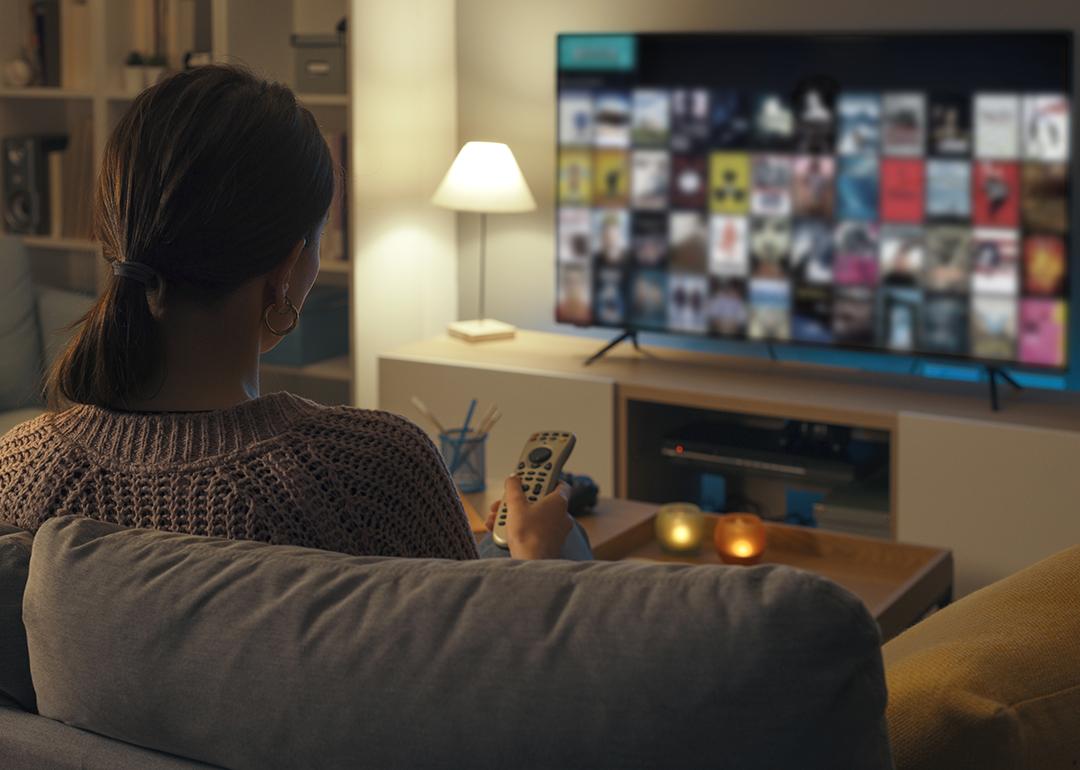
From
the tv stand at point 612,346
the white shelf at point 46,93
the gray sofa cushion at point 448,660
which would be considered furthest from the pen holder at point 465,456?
the white shelf at point 46,93

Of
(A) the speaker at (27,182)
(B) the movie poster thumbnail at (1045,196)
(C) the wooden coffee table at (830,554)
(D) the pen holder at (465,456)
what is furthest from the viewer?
(A) the speaker at (27,182)

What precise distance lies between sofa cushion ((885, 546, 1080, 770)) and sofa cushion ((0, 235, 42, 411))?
347 centimetres

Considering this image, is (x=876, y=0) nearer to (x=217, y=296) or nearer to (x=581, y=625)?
(x=217, y=296)

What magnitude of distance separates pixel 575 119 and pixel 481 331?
2.18 ft

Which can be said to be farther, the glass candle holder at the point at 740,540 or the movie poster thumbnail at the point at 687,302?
the movie poster thumbnail at the point at 687,302

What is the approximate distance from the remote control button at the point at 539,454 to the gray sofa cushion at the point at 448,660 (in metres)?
1.19

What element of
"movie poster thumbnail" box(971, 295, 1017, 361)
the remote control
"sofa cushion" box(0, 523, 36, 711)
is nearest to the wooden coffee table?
the remote control

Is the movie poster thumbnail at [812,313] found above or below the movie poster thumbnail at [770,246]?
below

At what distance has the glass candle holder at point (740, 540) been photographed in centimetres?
254

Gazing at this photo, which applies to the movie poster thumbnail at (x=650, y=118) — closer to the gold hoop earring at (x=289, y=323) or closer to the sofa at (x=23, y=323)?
the sofa at (x=23, y=323)

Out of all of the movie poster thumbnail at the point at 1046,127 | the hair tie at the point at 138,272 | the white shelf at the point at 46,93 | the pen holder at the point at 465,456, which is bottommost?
the pen holder at the point at 465,456

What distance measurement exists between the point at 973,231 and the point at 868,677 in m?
2.90

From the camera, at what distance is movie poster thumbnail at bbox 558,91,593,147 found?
157 inches

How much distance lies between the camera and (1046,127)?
3428mm
